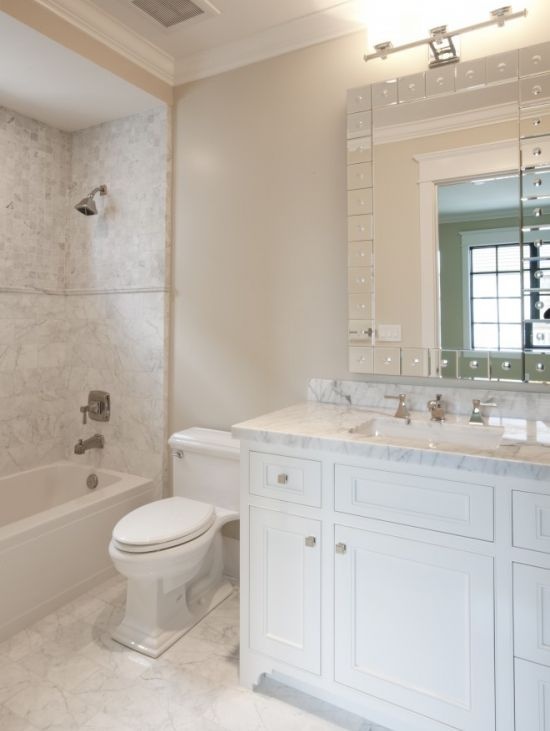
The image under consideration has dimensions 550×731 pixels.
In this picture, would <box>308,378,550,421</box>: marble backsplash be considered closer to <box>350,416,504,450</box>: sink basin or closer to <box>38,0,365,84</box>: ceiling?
<box>350,416,504,450</box>: sink basin

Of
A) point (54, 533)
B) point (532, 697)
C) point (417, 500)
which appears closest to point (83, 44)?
point (54, 533)

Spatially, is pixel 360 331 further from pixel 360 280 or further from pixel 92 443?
pixel 92 443

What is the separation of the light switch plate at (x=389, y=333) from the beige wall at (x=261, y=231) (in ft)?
0.58

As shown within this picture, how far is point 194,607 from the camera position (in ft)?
6.79

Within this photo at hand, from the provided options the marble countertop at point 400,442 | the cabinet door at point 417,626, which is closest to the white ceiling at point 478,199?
the marble countertop at point 400,442

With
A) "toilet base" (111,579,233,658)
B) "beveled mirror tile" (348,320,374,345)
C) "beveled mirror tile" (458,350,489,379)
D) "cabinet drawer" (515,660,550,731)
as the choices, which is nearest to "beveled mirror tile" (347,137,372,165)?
"beveled mirror tile" (348,320,374,345)

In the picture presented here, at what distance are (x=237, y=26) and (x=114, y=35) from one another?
568 mm

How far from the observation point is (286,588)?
152cm

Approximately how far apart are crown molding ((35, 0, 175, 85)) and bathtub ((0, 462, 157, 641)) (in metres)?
2.13

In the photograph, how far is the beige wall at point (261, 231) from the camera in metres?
2.07

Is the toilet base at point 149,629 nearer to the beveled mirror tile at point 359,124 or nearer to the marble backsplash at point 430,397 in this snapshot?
the marble backsplash at point 430,397

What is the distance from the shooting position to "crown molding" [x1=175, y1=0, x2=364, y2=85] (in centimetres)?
198

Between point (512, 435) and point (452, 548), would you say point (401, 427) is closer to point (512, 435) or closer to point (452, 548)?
point (512, 435)

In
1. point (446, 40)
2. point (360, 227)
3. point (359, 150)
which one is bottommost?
point (360, 227)
